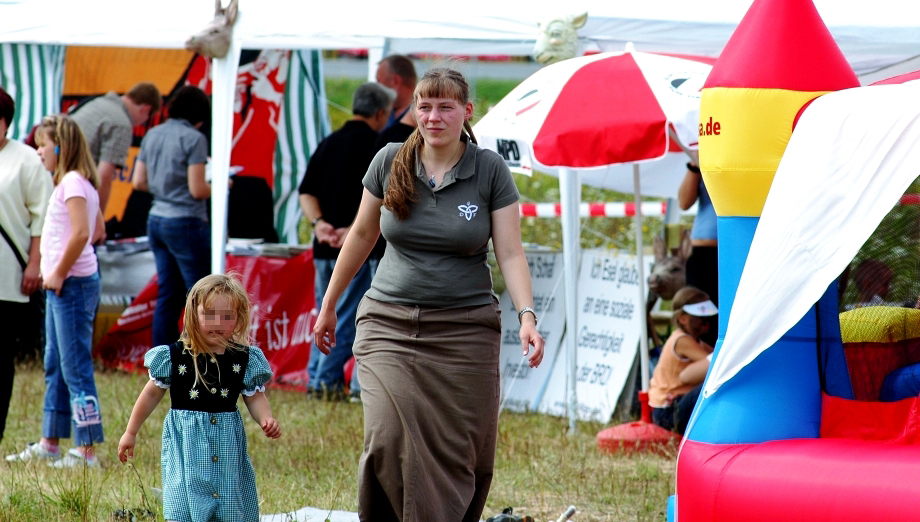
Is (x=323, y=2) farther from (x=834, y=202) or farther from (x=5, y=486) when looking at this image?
(x=834, y=202)

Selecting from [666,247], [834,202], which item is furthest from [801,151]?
[666,247]

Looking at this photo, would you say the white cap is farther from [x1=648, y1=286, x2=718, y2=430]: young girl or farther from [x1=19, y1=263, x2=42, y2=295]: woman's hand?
[x1=19, y1=263, x2=42, y2=295]: woman's hand

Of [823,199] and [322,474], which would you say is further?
[322,474]

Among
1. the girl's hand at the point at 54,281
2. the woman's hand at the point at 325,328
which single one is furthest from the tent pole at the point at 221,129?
the woman's hand at the point at 325,328

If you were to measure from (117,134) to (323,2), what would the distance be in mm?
2584

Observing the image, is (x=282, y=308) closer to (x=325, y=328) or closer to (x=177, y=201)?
(x=177, y=201)

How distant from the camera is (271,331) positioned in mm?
10492

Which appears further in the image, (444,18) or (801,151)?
(444,18)

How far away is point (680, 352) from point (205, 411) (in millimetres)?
3889

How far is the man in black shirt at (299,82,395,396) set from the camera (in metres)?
9.23

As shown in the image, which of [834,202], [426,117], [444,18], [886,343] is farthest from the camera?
[444,18]

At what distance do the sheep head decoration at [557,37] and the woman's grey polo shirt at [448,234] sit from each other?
3088 mm

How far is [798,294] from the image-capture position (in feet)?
14.6

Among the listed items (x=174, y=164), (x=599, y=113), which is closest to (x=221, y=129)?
(x=174, y=164)
